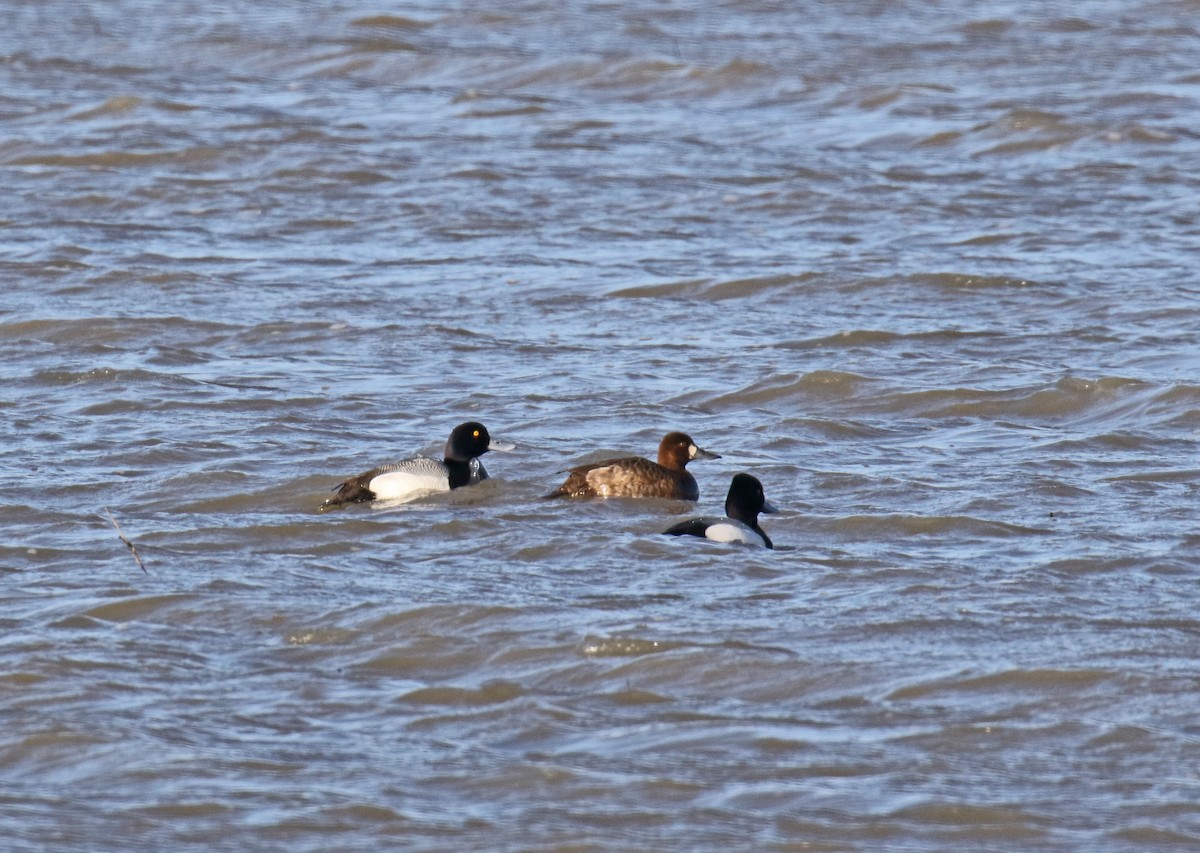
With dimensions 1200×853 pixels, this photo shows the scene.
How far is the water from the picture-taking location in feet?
21.1

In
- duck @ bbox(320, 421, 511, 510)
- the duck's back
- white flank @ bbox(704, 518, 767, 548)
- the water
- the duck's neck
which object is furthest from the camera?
the duck's neck

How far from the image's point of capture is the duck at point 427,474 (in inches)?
381

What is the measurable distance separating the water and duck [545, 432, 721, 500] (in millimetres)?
229

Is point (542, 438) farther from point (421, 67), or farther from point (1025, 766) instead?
point (421, 67)

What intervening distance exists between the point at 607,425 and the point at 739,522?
2.38m

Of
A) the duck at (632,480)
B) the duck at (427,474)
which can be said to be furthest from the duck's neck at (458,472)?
the duck at (632,480)

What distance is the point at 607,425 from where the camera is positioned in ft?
37.6

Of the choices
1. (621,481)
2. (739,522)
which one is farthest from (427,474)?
(739,522)

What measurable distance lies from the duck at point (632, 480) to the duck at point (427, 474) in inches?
17.1

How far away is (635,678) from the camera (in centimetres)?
722

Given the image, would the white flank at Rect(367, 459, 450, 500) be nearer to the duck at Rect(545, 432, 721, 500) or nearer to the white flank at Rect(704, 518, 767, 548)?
the duck at Rect(545, 432, 721, 500)

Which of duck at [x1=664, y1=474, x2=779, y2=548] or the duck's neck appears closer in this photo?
duck at [x1=664, y1=474, x2=779, y2=548]

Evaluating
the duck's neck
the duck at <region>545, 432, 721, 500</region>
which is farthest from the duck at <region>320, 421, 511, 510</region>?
the duck at <region>545, 432, 721, 500</region>

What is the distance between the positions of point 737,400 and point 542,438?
1268 mm
